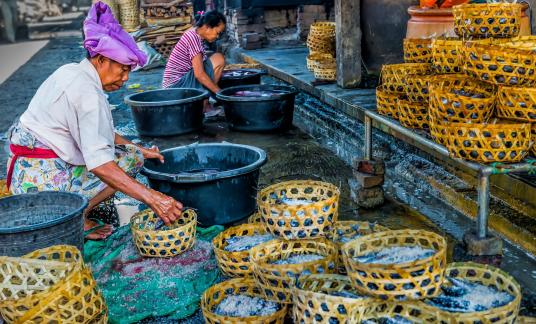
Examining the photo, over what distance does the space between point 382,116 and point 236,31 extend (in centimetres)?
767

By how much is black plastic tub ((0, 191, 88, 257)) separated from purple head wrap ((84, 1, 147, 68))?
2.82 ft

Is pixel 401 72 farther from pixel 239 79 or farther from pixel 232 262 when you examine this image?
pixel 239 79

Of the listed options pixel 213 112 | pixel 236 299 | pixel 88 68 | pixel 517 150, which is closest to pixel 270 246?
pixel 236 299

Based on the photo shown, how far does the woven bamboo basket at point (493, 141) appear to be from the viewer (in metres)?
3.04

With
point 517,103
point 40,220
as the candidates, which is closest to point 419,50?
point 517,103

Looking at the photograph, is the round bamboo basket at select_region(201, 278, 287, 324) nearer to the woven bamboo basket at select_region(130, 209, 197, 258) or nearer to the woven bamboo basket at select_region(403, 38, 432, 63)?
the woven bamboo basket at select_region(130, 209, 197, 258)

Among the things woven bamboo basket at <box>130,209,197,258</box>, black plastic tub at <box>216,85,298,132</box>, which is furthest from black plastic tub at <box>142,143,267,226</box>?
black plastic tub at <box>216,85,298,132</box>

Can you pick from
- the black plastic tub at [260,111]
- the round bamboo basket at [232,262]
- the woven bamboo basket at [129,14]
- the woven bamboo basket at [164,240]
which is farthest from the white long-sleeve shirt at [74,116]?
the woven bamboo basket at [129,14]

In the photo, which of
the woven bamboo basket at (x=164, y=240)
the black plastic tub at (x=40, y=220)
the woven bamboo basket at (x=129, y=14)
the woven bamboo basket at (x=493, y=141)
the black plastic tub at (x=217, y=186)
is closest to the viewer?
the woven bamboo basket at (x=493, y=141)

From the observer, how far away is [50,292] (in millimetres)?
2561

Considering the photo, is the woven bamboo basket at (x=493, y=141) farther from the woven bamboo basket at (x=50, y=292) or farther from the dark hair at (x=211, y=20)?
the dark hair at (x=211, y=20)

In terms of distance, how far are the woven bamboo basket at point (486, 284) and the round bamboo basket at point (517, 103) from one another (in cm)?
92

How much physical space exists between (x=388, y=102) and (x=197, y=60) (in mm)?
3412

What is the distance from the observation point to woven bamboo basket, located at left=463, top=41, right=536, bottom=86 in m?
3.06
